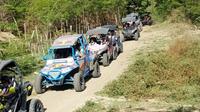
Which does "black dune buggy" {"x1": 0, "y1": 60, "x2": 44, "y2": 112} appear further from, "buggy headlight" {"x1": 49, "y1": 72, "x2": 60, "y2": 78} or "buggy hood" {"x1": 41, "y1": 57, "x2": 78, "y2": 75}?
"buggy hood" {"x1": 41, "y1": 57, "x2": 78, "y2": 75}

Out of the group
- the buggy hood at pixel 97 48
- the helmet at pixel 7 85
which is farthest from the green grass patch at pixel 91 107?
the buggy hood at pixel 97 48

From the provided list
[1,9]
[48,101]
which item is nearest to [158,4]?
[1,9]

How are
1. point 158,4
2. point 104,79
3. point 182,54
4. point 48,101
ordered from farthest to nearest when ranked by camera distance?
point 158,4, point 182,54, point 104,79, point 48,101

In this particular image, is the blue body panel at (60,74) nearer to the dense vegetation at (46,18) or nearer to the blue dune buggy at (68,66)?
the blue dune buggy at (68,66)

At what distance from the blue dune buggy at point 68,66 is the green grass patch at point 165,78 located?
48.2 inches

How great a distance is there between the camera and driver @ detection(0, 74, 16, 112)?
33.8 ft

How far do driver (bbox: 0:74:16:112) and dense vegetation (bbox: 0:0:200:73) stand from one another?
9.21 metres

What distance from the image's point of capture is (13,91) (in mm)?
10523

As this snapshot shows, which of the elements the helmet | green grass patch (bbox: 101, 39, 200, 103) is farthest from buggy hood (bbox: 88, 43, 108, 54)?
the helmet

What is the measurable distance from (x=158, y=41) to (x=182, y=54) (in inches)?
289

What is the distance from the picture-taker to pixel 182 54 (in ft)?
67.3

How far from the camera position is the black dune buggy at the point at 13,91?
10398mm

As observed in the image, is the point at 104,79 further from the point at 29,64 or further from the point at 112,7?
the point at 112,7

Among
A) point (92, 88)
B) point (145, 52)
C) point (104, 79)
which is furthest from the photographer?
point (145, 52)
